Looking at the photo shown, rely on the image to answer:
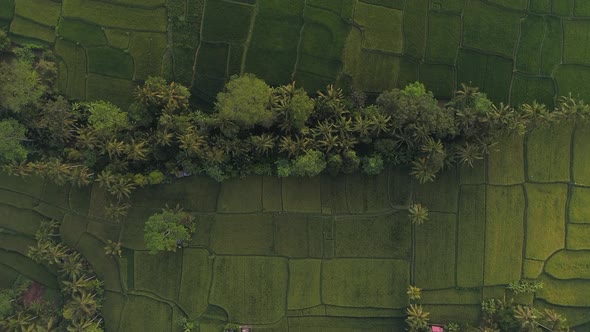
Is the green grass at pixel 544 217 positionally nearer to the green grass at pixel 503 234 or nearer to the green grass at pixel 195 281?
the green grass at pixel 503 234

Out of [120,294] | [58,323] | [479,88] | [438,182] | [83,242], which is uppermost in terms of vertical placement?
[479,88]

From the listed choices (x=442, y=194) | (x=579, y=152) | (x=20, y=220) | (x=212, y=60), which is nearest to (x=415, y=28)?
(x=442, y=194)

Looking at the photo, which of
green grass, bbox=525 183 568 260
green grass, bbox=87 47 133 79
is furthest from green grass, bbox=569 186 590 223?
green grass, bbox=87 47 133 79

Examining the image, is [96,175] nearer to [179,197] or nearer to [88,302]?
[179,197]

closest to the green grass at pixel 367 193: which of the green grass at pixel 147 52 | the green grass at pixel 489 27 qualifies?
the green grass at pixel 489 27

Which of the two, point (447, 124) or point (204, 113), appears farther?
point (204, 113)

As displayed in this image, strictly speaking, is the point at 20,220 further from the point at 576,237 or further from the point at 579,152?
the point at 579,152

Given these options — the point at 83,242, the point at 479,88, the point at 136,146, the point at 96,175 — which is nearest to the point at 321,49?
the point at 479,88
